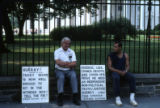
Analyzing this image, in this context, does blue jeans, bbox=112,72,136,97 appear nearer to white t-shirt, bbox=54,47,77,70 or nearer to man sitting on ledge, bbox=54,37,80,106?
man sitting on ledge, bbox=54,37,80,106

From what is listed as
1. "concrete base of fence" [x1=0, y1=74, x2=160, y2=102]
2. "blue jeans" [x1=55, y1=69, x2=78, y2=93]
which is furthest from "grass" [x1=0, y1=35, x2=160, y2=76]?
"blue jeans" [x1=55, y1=69, x2=78, y2=93]

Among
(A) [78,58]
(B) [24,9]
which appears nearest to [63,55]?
(B) [24,9]

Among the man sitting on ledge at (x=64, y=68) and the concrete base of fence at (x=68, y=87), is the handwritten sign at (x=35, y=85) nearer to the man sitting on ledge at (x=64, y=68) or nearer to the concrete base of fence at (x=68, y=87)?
the concrete base of fence at (x=68, y=87)

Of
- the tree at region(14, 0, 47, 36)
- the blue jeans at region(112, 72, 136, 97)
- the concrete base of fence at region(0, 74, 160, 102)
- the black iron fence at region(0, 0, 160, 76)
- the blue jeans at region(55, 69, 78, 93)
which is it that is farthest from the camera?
the tree at region(14, 0, 47, 36)

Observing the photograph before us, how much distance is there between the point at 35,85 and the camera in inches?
235

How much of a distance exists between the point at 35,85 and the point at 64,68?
0.74m

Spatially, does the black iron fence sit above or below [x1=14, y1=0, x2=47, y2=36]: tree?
below

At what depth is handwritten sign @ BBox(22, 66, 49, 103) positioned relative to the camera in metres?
5.90

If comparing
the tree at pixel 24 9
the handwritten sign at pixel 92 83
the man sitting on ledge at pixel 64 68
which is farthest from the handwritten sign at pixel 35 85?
the tree at pixel 24 9

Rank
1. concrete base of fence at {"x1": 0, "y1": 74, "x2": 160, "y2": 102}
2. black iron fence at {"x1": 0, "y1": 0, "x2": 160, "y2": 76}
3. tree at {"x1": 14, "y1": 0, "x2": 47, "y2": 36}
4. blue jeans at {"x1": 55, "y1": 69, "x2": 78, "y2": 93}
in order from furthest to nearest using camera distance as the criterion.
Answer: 1. tree at {"x1": 14, "y1": 0, "x2": 47, "y2": 36}
2. black iron fence at {"x1": 0, "y1": 0, "x2": 160, "y2": 76}
3. concrete base of fence at {"x1": 0, "y1": 74, "x2": 160, "y2": 102}
4. blue jeans at {"x1": 55, "y1": 69, "x2": 78, "y2": 93}

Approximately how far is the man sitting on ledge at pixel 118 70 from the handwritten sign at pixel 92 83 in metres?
0.36

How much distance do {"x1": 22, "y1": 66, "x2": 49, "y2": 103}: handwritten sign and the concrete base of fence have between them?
192 mm

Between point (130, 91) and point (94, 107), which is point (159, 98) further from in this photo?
point (94, 107)

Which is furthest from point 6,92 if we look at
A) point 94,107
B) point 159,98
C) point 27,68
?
point 159,98
